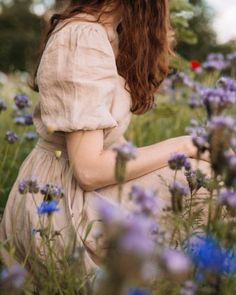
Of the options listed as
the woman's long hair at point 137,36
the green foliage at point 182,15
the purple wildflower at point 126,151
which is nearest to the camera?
the purple wildflower at point 126,151

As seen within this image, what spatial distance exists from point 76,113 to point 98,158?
136 millimetres

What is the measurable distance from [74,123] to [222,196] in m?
0.71

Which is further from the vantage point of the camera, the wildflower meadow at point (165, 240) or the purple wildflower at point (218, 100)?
the purple wildflower at point (218, 100)

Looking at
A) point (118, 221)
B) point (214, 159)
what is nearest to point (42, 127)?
point (214, 159)

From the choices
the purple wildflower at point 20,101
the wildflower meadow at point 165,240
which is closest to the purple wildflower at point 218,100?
the wildflower meadow at point 165,240

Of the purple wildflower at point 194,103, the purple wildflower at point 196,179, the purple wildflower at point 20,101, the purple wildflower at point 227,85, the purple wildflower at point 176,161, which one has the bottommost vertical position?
the purple wildflower at point 194,103

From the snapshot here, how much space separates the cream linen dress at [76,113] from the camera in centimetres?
191

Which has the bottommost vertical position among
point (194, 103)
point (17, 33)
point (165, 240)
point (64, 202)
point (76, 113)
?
point (17, 33)

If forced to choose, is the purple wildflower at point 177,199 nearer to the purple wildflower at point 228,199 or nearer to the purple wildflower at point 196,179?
the purple wildflower at point 228,199

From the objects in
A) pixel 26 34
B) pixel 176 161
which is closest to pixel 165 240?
pixel 176 161

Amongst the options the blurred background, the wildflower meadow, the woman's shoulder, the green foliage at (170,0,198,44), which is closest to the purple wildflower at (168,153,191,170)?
the wildflower meadow

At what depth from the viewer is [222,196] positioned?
1261 mm

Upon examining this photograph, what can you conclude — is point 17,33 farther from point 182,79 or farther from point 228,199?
point 228,199

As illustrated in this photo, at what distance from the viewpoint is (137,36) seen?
2.15 m
